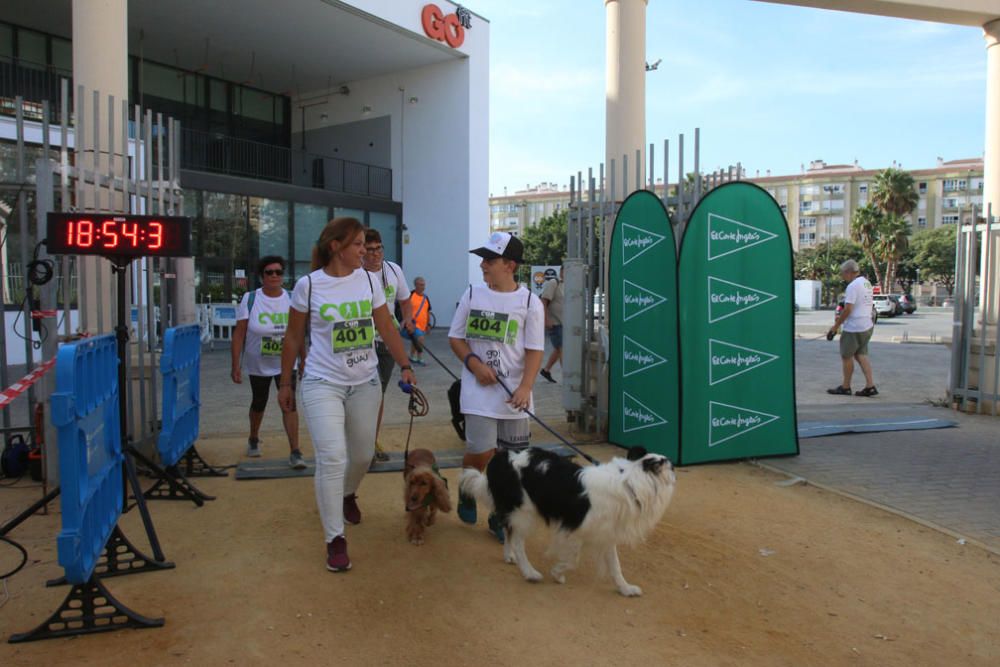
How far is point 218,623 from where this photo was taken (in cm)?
348

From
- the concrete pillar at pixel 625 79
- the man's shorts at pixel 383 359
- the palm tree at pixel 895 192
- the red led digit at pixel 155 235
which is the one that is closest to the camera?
the red led digit at pixel 155 235

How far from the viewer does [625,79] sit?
31.4 ft

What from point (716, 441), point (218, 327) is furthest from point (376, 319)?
point (218, 327)

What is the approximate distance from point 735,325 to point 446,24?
19.3 m

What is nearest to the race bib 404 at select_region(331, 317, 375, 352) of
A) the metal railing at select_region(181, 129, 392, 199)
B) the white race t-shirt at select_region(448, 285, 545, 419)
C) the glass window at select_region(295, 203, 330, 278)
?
the white race t-shirt at select_region(448, 285, 545, 419)

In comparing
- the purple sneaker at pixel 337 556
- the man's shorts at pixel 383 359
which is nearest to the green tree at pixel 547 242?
the man's shorts at pixel 383 359

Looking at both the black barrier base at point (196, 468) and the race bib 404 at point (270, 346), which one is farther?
the race bib 404 at point (270, 346)

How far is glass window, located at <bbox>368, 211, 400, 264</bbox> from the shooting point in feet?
82.7

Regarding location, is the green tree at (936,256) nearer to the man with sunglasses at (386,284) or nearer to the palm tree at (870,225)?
the palm tree at (870,225)

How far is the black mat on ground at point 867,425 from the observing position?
27.0ft

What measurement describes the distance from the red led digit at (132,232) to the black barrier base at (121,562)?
1.63m

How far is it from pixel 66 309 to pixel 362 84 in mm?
22822

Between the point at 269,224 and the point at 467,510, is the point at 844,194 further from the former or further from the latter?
the point at 467,510

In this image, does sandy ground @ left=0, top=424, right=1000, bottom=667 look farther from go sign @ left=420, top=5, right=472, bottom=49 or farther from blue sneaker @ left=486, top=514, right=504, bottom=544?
go sign @ left=420, top=5, right=472, bottom=49
